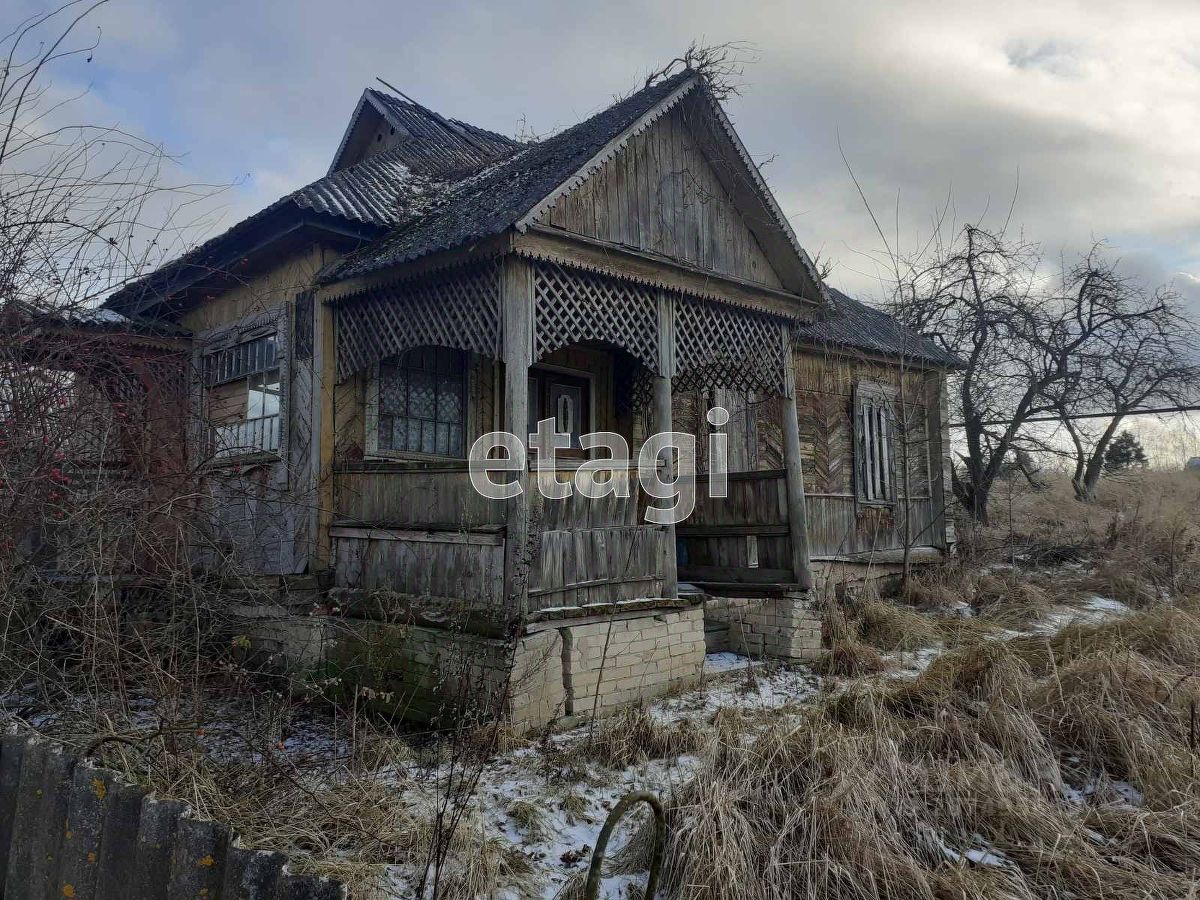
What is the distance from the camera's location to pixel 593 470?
6.77 m

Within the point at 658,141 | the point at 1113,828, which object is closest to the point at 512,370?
the point at 658,141

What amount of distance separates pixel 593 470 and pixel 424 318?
2.05m

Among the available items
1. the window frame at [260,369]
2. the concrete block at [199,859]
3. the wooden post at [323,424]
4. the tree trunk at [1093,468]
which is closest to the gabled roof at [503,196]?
the wooden post at [323,424]

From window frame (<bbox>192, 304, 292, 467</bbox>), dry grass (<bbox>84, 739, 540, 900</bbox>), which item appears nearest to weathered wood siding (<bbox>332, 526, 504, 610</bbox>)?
window frame (<bbox>192, 304, 292, 467</bbox>)

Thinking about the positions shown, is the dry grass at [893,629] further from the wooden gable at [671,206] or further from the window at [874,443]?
the wooden gable at [671,206]

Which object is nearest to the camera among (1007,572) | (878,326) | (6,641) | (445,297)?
(6,641)

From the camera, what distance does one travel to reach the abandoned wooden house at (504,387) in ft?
20.9

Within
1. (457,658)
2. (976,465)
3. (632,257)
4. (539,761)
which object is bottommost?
(539,761)

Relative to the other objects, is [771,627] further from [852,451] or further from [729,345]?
[852,451]

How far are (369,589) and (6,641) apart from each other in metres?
3.10

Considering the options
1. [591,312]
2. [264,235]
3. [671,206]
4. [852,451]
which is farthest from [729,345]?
[852,451]

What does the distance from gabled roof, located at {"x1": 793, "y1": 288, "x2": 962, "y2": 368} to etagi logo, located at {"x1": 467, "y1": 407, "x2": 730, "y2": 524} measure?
11.6 ft

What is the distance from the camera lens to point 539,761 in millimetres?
5320

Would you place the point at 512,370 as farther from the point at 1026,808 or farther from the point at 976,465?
the point at 976,465
